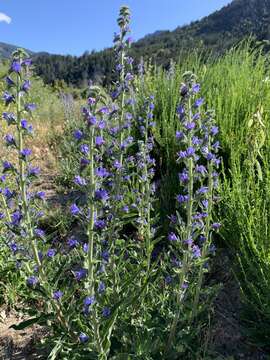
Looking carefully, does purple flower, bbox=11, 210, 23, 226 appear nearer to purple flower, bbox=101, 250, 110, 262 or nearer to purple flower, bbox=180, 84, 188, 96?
purple flower, bbox=101, 250, 110, 262

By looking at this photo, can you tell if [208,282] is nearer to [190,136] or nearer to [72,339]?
[72,339]

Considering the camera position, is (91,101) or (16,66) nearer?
(91,101)

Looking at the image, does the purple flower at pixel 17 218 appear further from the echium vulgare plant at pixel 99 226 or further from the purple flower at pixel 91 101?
the purple flower at pixel 91 101

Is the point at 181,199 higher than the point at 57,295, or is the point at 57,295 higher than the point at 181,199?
the point at 181,199

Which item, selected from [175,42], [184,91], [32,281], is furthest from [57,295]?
[175,42]

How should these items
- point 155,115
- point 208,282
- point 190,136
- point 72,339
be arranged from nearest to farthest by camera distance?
point 190,136, point 72,339, point 208,282, point 155,115

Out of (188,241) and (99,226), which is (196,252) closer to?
(188,241)

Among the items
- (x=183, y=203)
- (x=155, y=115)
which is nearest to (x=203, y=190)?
(x=183, y=203)

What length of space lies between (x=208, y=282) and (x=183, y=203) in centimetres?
118

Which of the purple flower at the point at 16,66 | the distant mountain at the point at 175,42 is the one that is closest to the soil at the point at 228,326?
the purple flower at the point at 16,66

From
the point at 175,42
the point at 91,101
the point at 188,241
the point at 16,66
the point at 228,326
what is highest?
the point at 175,42

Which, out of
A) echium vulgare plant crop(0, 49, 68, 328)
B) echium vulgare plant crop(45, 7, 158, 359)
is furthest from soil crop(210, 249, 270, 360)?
echium vulgare plant crop(0, 49, 68, 328)

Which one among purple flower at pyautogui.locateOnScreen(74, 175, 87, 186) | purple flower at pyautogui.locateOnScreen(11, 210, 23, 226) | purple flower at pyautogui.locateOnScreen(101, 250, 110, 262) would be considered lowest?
purple flower at pyautogui.locateOnScreen(101, 250, 110, 262)

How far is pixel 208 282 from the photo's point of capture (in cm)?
302
